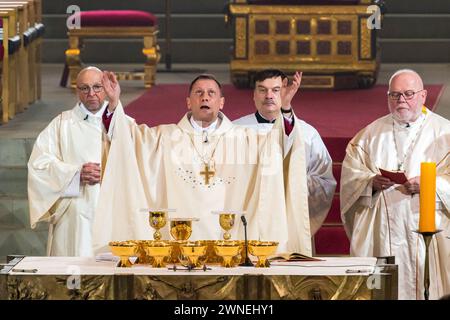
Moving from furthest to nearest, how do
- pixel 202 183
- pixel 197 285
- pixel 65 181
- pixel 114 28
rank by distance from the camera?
pixel 114 28, pixel 65 181, pixel 202 183, pixel 197 285

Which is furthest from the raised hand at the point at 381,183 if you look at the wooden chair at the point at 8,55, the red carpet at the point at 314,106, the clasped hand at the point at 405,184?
the wooden chair at the point at 8,55

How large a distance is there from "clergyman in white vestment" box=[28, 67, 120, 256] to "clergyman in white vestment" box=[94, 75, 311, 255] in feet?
3.59

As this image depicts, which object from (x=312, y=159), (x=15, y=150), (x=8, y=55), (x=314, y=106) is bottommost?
(x=312, y=159)

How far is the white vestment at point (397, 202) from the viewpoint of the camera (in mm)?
8367

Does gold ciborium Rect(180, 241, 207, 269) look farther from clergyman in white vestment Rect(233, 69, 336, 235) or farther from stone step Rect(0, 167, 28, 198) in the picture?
stone step Rect(0, 167, 28, 198)

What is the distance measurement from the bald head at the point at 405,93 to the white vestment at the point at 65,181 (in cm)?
183

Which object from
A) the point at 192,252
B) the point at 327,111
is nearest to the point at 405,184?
the point at 192,252

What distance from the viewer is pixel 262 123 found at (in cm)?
861

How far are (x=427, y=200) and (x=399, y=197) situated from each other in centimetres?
263

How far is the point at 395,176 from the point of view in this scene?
8070mm

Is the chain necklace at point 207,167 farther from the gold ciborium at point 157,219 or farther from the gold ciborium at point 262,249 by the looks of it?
the gold ciborium at point 262,249

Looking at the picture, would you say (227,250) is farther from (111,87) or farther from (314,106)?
(314,106)

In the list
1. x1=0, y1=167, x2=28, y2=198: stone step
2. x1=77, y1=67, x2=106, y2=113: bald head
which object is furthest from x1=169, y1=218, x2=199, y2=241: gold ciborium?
x1=0, y1=167, x2=28, y2=198: stone step

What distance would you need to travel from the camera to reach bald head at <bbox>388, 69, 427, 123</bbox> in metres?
8.11
